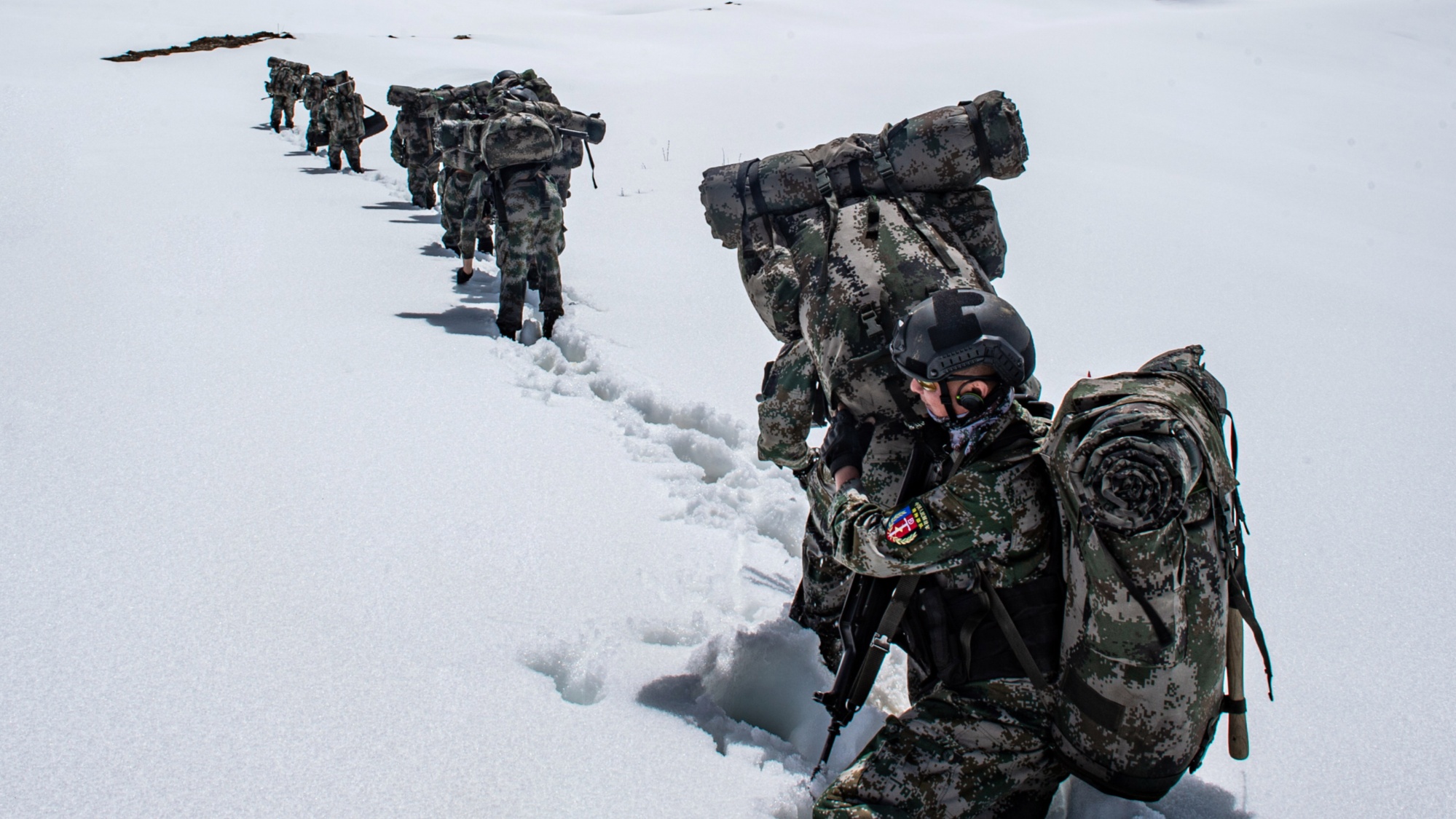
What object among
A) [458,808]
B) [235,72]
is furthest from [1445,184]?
[235,72]

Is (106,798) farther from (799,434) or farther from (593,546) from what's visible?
(799,434)

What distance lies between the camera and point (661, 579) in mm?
2982

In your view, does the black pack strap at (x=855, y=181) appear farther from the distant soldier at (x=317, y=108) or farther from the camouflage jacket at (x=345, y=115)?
the distant soldier at (x=317, y=108)

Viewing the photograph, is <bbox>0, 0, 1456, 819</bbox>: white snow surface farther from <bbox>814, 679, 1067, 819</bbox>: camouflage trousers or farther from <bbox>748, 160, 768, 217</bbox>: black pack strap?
<bbox>748, 160, 768, 217</bbox>: black pack strap

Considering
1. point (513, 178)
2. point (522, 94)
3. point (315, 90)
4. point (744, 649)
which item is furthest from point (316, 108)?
point (744, 649)

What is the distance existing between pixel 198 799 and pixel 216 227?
6.40m

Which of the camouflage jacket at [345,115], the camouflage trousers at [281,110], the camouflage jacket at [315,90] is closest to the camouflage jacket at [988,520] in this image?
the camouflage jacket at [345,115]

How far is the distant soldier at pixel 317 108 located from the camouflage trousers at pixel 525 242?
761 centimetres

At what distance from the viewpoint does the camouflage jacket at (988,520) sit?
5.86 ft

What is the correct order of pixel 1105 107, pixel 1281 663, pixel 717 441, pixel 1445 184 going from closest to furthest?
pixel 1281 663 < pixel 717 441 < pixel 1445 184 < pixel 1105 107

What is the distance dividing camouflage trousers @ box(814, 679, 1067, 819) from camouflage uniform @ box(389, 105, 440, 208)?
8946 millimetres

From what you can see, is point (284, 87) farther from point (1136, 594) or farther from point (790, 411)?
point (1136, 594)

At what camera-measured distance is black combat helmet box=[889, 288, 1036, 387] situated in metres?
1.81

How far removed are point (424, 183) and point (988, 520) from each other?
907 centimetres
